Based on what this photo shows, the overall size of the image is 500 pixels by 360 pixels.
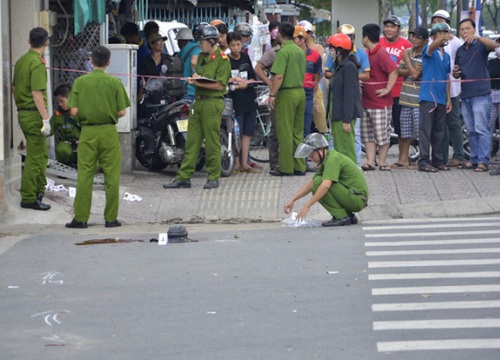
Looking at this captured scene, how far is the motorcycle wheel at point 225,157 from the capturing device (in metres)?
15.2

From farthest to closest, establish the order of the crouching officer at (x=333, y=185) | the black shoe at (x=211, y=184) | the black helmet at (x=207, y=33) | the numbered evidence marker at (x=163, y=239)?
1. the black shoe at (x=211, y=184)
2. the black helmet at (x=207, y=33)
3. the crouching officer at (x=333, y=185)
4. the numbered evidence marker at (x=163, y=239)

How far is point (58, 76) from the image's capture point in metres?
15.9

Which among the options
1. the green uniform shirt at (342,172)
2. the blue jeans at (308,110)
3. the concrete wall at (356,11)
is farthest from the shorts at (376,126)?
the concrete wall at (356,11)

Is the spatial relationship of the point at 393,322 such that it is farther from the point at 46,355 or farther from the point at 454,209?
the point at 454,209

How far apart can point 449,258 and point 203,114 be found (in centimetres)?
505

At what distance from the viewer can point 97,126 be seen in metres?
12.1

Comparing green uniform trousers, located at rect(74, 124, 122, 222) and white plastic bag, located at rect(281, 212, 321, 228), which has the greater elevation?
green uniform trousers, located at rect(74, 124, 122, 222)

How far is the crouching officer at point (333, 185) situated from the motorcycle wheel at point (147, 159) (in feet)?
13.3

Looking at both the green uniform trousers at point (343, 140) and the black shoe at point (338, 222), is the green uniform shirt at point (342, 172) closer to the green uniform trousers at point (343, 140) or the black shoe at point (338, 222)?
the black shoe at point (338, 222)

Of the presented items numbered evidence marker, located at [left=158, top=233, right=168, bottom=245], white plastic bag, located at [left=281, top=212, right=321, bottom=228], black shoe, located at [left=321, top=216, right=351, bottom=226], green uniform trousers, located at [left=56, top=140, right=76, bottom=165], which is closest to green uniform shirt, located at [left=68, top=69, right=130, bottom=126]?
numbered evidence marker, located at [left=158, top=233, right=168, bottom=245]

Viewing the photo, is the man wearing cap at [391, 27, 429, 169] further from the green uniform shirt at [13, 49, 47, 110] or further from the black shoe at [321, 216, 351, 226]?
the green uniform shirt at [13, 49, 47, 110]

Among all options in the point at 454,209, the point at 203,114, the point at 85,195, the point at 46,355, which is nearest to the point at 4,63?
the point at 85,195

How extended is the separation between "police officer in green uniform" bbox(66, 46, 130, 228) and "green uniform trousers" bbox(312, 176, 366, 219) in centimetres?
212

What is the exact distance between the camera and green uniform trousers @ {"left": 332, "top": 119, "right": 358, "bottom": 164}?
14.3 m
